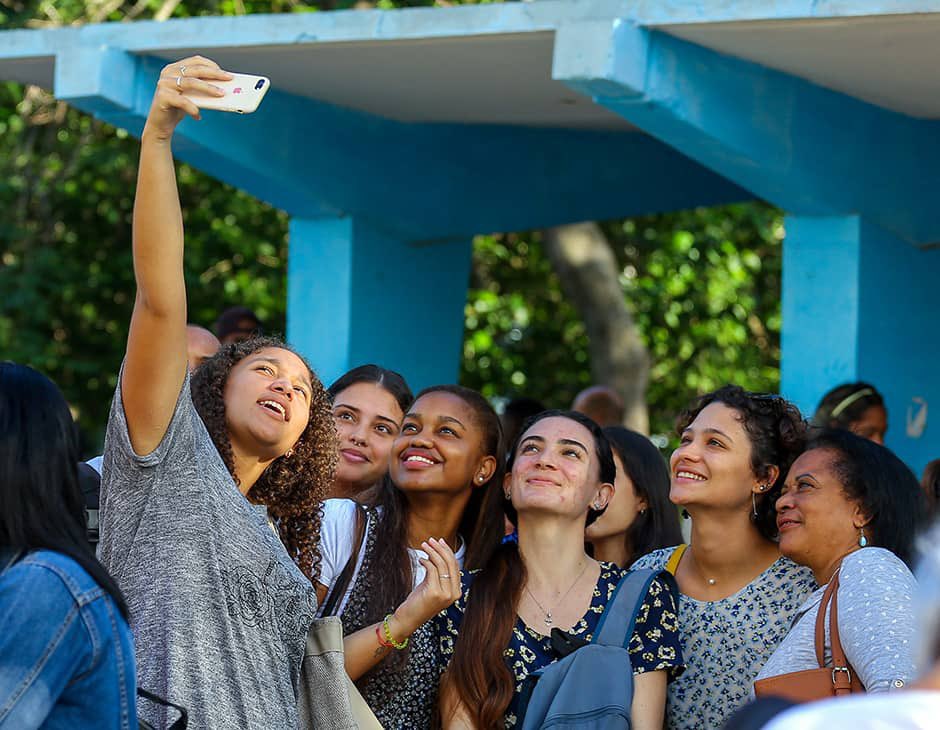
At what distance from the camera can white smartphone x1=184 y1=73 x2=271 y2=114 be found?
9.84 feet

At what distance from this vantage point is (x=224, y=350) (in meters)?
3.85

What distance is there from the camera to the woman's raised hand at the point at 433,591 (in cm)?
370

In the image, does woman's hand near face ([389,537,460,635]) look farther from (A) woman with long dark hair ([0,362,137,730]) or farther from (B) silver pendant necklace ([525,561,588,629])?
(A) woman with long dark hair ([0,362,137,730])

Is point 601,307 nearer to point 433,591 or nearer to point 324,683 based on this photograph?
point 433,591

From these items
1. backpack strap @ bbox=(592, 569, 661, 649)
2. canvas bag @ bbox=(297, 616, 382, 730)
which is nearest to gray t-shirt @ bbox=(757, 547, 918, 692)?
backpack strap @ bbox=(592, 569, 661, 649)

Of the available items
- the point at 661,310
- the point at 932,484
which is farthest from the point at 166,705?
the point at 661,310

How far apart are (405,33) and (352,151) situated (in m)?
1.62

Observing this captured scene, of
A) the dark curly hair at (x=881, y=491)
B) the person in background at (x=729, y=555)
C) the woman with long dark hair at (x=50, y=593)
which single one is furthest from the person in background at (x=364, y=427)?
the woman with long dark hair at (x=50, y=593)

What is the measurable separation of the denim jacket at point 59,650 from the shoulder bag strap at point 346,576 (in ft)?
4.69

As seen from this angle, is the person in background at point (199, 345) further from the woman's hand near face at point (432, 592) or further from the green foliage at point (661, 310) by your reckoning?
the green foliage at point (661, 310)

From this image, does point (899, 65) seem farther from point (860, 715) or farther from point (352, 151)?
point (860, 715)

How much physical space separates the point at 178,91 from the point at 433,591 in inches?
54.5

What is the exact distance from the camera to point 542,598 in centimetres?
422

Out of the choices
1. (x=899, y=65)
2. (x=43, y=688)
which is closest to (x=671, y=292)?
(x=899, y=65)
